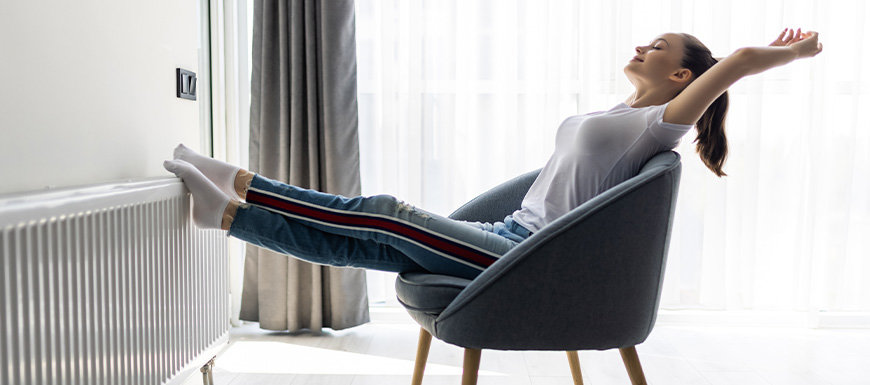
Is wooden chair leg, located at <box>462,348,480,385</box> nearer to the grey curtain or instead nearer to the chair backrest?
the chair backrest

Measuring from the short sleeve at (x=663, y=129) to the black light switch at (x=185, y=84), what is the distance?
1.24 m

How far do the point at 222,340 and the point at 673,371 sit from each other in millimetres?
1417

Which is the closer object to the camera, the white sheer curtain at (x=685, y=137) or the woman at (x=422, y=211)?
the woman at (x=422, y=211)

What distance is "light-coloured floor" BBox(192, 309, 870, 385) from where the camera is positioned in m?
2.06

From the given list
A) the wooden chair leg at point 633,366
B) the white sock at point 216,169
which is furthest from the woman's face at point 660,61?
the white sock at point 216,169

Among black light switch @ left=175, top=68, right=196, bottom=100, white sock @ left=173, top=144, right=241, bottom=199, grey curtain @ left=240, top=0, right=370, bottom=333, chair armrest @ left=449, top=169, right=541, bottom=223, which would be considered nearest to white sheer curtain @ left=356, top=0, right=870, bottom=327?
grey curtain @ left=240, top=0, right=370, bottom=333

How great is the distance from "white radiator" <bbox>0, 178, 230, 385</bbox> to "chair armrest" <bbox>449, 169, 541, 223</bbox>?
698mm

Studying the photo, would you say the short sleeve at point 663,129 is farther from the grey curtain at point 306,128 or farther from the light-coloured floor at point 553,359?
the grey curtain at point 306,128

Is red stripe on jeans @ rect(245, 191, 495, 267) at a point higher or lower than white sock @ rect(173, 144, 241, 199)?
lower

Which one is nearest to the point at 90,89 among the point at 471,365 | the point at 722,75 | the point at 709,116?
the point at 471,365

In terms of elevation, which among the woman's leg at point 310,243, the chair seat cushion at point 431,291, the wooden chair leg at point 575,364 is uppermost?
the woman's leg at point 310,243

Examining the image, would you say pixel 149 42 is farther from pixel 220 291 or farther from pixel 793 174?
pixel 793 174

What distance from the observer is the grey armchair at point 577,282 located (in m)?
1.28

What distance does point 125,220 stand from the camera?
4.04ft
